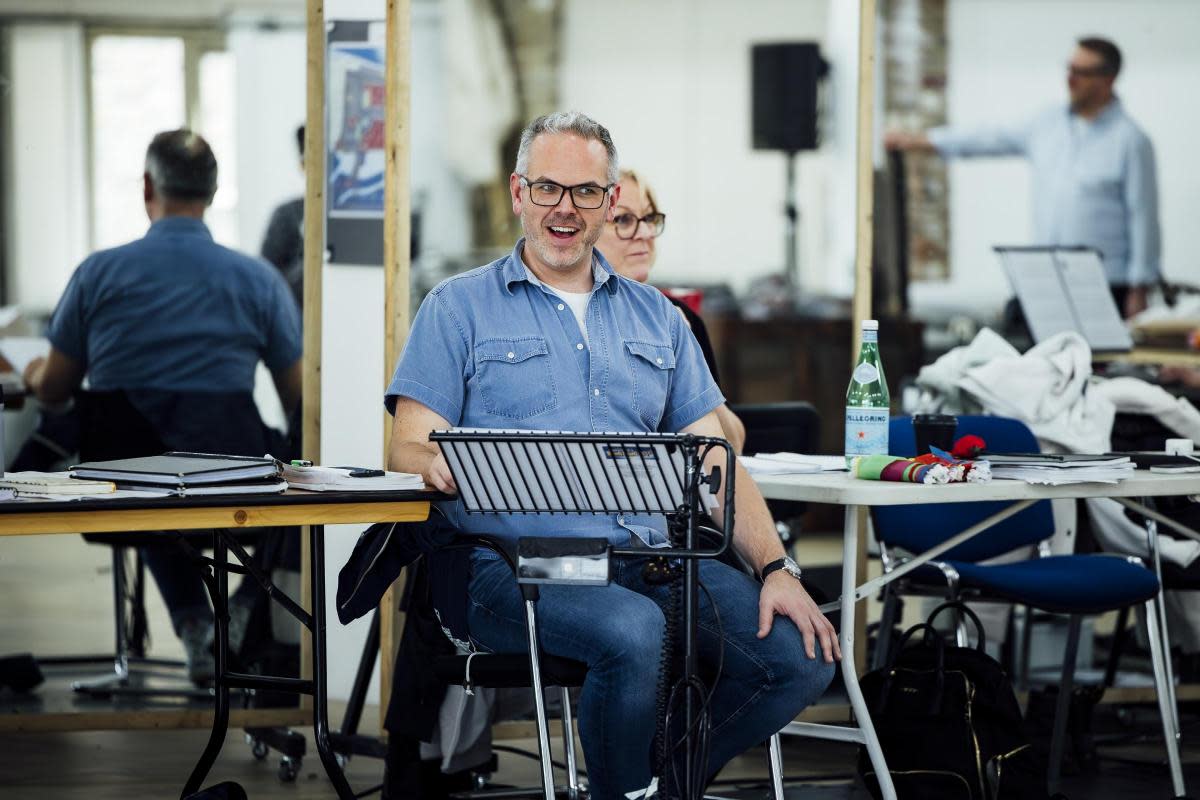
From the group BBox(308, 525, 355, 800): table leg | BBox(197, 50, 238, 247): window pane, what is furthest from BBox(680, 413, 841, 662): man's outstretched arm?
BBox(197, 50, 238, 247): window pane

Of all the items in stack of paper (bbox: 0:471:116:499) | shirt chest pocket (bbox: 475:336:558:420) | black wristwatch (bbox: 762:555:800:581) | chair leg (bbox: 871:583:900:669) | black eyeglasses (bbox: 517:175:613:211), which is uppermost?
black eyeglasses (bbox: 517:175:613:211)

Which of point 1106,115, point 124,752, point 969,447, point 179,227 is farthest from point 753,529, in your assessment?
point 1106,115

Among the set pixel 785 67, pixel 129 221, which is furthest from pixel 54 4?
pixel 785 67

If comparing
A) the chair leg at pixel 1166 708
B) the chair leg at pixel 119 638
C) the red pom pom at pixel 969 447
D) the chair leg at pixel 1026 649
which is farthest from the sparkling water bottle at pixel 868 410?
the chair leg at pixel 119 638

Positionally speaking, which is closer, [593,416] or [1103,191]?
[593,416]

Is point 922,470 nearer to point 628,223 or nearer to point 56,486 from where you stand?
point 628,223

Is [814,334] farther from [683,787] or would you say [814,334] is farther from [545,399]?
[683,787]

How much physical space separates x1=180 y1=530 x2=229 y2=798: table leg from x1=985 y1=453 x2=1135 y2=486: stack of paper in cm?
151

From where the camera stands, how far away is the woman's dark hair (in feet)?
14.6

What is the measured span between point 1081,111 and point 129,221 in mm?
3463

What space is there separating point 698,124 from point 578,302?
15.5 feet

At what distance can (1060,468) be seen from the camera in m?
3.27

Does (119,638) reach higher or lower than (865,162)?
lower

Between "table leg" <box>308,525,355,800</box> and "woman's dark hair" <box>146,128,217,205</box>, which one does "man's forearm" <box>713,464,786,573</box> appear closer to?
"table leg" <box>308,525,355,800</box>
